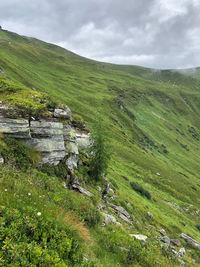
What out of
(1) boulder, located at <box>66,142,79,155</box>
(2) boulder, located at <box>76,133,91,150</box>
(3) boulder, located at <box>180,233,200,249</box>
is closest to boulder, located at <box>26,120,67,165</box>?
(1) boulder, located at <box>66,142,79,155</box>

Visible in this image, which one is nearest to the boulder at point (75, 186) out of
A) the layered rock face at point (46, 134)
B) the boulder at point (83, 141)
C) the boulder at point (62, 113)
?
the layered rock face at point (46, 134)

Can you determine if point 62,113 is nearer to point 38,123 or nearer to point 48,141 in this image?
point 38,123

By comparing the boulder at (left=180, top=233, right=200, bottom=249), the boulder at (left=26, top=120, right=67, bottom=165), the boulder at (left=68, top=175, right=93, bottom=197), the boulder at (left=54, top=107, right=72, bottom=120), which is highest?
the boulder at (left=54, top=107, right=72, bottom=120)

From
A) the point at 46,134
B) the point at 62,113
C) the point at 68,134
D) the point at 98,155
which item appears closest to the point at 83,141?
the point at 98,155

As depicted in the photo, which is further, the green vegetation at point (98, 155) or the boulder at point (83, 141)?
the boulder at point (83, 141)

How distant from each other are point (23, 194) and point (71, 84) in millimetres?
131559

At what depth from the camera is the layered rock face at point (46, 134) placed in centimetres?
1373

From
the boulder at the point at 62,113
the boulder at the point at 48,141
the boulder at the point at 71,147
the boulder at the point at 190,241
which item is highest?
the boulder at the point at 62,113

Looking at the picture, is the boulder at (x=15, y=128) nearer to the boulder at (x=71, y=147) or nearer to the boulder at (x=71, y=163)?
the boulder at (x=71, y=163)

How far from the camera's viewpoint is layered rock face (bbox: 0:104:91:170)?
1373 centimetres

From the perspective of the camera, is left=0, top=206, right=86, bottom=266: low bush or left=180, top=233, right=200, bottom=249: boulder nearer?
left=0, top=206, right=86, bottom=266: low bush

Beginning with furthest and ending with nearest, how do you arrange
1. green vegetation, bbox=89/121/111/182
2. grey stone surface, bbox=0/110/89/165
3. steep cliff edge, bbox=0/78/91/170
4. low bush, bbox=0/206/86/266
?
green vegetation, bbox=89/121/111/182
steep cliff edge, bbox=0/78/91/170
grey stone surface, bbox=0/110/89/165
low bush, bbox=0/206/86/266

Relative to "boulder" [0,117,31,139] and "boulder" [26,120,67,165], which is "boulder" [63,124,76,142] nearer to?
"boulder" [26,120,67,165]

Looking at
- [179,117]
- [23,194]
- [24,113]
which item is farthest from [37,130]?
[179,117]
